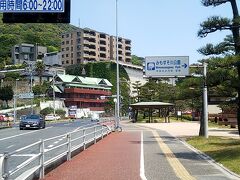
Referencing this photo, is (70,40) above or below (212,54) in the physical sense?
above

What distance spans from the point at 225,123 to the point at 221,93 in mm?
29080

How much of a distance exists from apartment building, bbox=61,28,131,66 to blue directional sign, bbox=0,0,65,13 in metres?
123

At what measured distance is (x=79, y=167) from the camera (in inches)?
555

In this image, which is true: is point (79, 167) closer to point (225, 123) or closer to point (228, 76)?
point (228, 76)

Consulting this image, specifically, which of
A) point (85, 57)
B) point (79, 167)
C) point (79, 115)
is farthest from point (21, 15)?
point (85, 57)

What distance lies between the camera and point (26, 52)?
14112 centimetres

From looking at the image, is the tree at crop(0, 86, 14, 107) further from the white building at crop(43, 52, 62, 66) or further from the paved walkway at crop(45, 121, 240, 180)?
the paved walkway at crop(45, 121, 240, 180)

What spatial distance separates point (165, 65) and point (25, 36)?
125m

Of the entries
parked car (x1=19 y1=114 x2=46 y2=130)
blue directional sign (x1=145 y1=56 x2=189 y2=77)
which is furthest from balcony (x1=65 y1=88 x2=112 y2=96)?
blue directional sign (x1=145 y1=56 x2=189 y2=77)

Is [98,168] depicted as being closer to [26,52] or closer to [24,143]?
[24,143]

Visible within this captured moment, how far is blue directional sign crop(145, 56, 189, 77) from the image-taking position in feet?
123

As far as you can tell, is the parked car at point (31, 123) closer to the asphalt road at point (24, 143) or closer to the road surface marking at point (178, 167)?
the asphalt road at point (24, 143)

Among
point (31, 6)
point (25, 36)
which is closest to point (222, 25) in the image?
point (31, 6)

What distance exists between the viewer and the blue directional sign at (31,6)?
10523 mm
